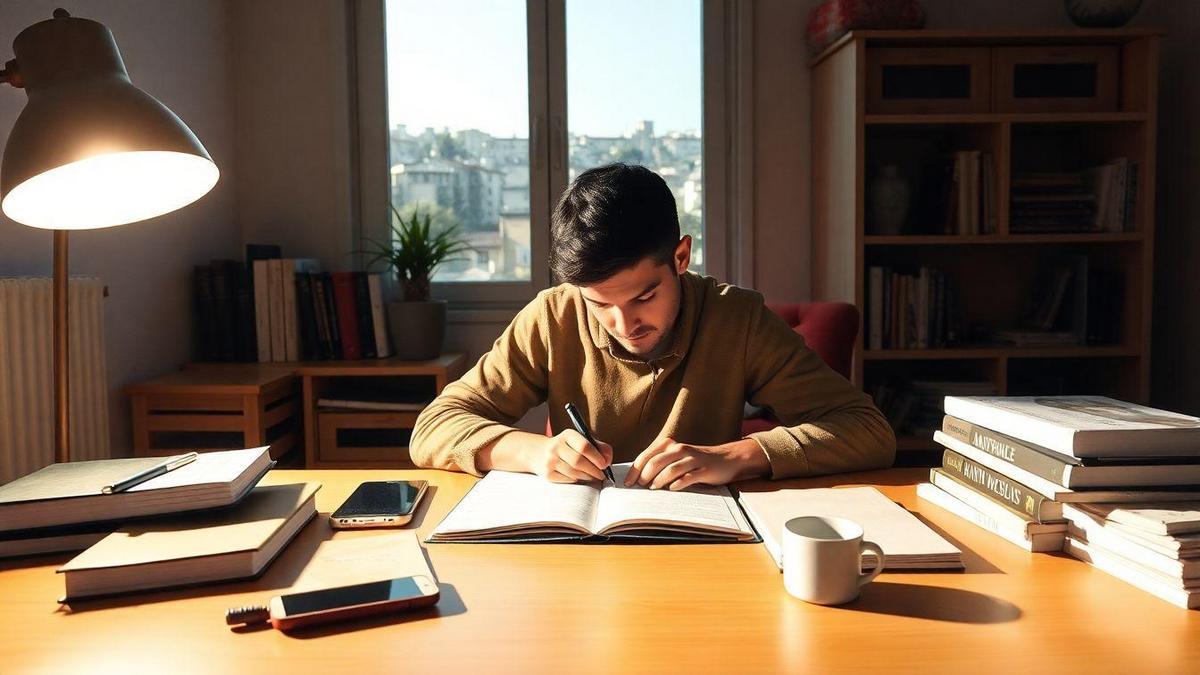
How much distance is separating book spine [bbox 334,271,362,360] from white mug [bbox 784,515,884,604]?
6.90 ft

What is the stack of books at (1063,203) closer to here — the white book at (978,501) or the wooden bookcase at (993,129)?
the wooden bookcase at (993,129)

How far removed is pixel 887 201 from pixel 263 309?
192 cm

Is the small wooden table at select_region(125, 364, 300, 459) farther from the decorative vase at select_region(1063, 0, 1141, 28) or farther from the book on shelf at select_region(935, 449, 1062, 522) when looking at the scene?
the decorative vase at select_region(1063, 0, 1141, 28)

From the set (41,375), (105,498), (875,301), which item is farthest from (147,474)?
(875,301)

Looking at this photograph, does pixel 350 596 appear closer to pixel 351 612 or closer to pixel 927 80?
pixel 351 612

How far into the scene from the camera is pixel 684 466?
3.64ft

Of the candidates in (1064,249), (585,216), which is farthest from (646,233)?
(1064,249)

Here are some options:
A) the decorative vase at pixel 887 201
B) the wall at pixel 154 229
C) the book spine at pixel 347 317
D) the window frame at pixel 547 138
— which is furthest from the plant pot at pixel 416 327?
the decorative vase at pixel 887 201

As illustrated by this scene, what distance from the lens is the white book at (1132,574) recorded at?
752 millimetres

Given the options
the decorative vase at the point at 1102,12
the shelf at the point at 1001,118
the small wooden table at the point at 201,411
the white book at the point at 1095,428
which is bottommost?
the small wooden table at the point at 201,411

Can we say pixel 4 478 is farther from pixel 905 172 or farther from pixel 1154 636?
pixel 905 172

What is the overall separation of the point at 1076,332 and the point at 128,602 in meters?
2.70

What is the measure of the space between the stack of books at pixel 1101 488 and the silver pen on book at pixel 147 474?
3.04 feet

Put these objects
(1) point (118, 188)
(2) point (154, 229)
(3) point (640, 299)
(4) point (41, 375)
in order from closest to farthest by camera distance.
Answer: (1) point (118, 188) → (3) point (640, 299) → (4) point (41, 375) → (2) point (154, 229)
